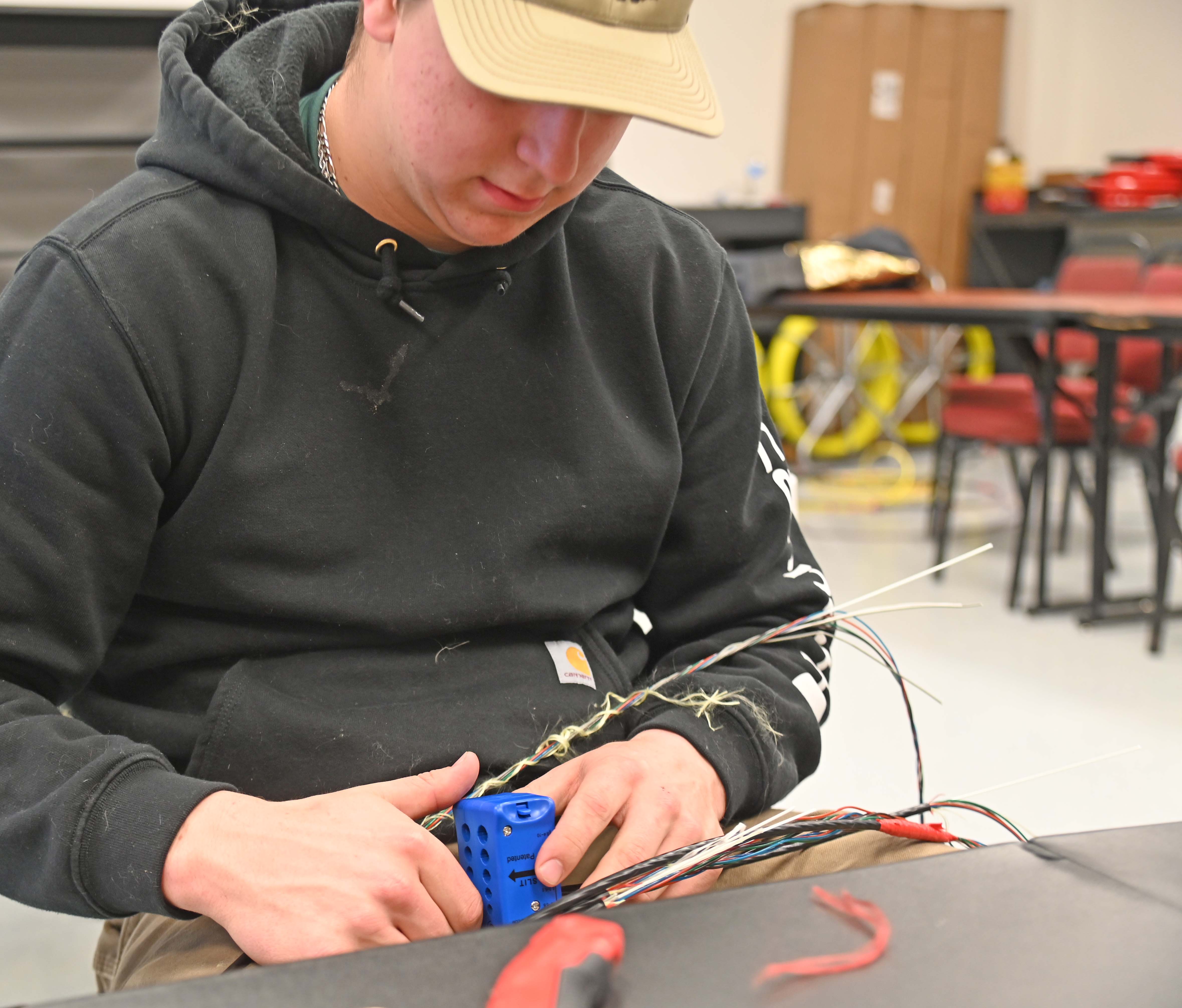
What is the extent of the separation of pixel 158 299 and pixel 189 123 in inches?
5.6

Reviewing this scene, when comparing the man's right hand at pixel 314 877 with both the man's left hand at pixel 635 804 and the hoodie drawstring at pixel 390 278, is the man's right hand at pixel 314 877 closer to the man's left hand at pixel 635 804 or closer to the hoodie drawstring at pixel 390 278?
the man's left hand at pixel 635 804

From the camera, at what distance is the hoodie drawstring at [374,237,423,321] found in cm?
81

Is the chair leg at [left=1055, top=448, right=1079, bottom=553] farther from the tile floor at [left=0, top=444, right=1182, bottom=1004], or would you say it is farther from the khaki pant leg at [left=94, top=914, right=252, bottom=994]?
the khaki pant leg at [left=94, top=914, right=252, bottom=994]

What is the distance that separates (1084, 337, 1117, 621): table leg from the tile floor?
0.35ft

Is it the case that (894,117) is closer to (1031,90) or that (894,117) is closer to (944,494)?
(1031,90)

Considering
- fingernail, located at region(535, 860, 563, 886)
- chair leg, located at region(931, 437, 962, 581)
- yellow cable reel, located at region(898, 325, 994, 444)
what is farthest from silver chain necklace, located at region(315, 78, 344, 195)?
yellow cable reel, located at region(898, 325, 994, 444)

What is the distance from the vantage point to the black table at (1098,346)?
9.06 ft

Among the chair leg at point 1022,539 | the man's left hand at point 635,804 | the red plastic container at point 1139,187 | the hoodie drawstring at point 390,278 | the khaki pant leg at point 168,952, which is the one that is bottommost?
the chair leg at point 1022,539

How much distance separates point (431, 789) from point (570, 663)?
7.0 inches

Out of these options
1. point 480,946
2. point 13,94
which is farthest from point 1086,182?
point 480,946

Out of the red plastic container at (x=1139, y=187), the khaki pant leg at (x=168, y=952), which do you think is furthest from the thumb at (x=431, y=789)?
the red plastic container at (x=1139, y=187)

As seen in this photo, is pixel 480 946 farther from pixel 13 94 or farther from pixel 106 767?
pixel 13 94

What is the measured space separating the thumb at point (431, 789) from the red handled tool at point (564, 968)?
271 millimetres

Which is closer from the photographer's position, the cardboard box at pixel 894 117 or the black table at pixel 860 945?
the black table at pixel 860 945
